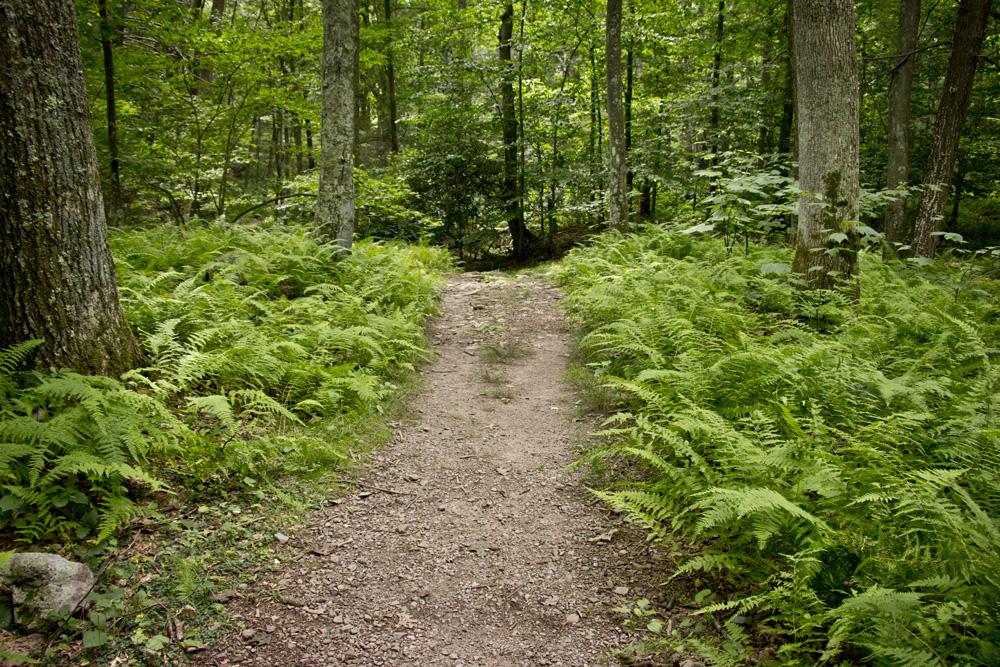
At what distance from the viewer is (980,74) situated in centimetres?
1568

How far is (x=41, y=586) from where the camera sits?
271cm

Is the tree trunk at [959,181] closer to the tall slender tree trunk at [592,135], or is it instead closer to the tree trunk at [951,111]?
the tree trunk at [951,111]

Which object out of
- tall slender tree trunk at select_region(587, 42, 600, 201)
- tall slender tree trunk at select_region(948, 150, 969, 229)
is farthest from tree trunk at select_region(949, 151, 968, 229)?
tall slender tree trunk at select_region(587, 42, 600, 201)

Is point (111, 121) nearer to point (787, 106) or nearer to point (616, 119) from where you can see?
point (616, 119)

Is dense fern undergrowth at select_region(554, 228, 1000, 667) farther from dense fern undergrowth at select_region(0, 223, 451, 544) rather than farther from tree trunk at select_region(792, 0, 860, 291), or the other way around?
dense fern undergrowth at select_region(0, 223, 451, 544)

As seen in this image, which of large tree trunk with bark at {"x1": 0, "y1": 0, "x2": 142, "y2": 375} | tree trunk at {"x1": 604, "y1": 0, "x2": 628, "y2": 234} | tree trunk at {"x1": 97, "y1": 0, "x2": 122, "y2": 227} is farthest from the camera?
tree trunk at {"x1": 604, "y1": 0, "x2": 628, "y2": 234}

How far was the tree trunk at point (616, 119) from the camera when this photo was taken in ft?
36.2

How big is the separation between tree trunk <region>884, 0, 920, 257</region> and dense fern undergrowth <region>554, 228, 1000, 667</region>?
693 centimetres

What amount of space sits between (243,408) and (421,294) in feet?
13.9

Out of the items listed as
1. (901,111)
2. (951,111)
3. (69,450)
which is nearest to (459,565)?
(69,450)

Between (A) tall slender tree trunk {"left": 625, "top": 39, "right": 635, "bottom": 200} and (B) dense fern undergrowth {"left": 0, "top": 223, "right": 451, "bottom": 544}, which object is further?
(A) tall slender tree trunk {"left": 625, "top": 39, "right": 635, "bottom": 200}

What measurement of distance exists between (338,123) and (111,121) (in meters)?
4.15

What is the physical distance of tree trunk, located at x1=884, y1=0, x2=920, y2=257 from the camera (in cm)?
1175

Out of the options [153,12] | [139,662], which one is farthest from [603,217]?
[139,662]
